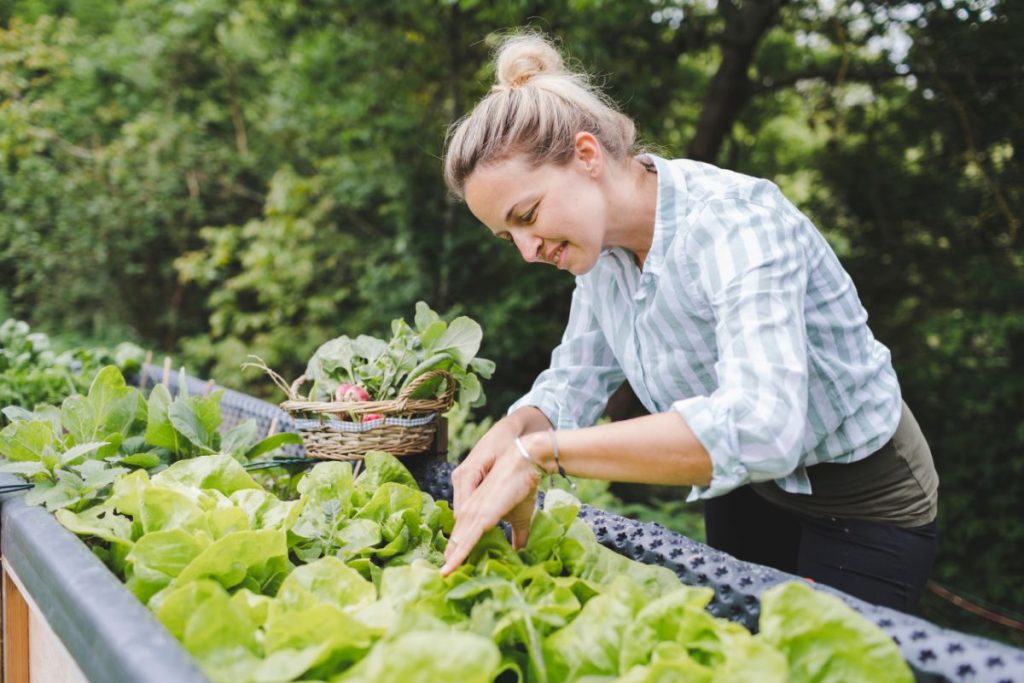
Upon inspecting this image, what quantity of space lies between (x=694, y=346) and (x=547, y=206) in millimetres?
325

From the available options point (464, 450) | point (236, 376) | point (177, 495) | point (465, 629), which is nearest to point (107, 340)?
point (236, 376)

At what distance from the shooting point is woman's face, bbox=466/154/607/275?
116 cm

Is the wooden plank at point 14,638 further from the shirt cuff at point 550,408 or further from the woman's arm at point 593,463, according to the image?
the shirt cuff at point 550,408

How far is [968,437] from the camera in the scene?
4602mm

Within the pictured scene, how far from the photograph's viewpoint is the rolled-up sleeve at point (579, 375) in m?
1.44

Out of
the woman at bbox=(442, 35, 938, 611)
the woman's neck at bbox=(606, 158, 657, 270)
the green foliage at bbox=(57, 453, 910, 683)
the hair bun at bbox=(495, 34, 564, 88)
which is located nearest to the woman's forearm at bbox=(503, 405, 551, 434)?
the woman at bbox=(442, 35, 938, 611)

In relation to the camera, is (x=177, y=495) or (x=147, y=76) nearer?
(x=177, y=495)

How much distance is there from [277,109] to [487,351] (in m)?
3.50

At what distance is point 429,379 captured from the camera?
1.50 m

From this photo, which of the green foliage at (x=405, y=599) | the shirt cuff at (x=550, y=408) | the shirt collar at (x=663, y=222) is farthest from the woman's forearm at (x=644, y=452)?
the shirt cuff at (x=550, y=408)

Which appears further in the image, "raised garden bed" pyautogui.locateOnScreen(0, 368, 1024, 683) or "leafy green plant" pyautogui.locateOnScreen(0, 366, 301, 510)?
"leafy green plant" pyautogui.locateOnScreen(0, 366, 301, 510)

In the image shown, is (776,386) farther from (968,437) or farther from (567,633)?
(968,437)

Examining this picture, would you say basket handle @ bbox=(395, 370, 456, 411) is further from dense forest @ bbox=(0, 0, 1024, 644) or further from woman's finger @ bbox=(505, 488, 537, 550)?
dense forest @ bbox=(0, 0, 1024, 644)

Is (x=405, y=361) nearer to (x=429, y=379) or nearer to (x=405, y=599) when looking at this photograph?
(x=429, y=379)
